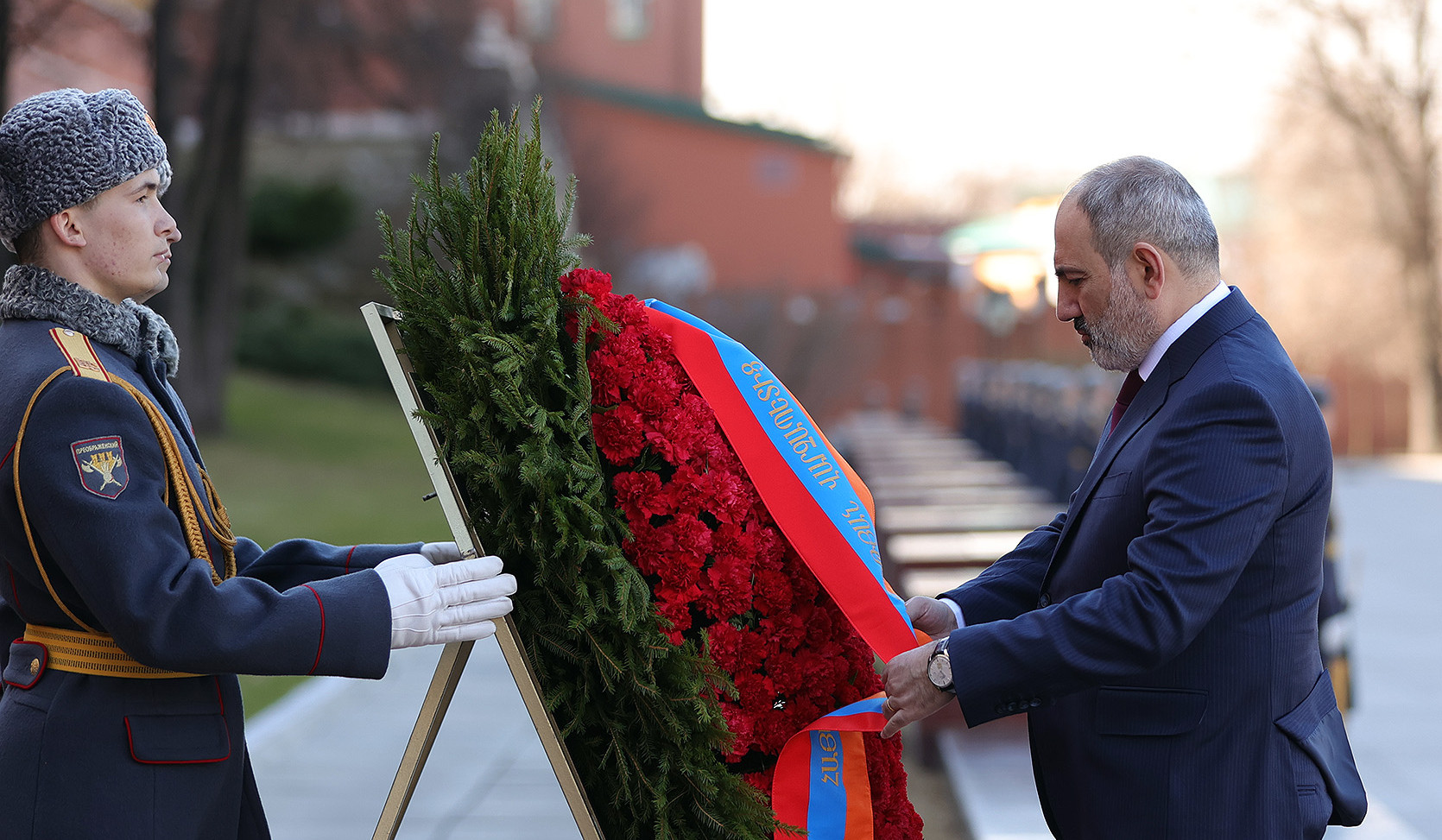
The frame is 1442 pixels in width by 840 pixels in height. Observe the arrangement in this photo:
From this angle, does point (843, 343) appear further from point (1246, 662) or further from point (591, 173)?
point (1246, 662)

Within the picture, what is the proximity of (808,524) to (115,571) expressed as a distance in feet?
4.20

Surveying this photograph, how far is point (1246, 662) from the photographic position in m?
2.31

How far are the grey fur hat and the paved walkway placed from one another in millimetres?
3346

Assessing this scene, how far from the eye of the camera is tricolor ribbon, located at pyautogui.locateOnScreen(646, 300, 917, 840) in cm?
258

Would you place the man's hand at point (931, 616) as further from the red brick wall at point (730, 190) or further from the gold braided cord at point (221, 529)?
the red brick wall at point (730, 190)

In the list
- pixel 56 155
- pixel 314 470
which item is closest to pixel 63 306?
pixel 56 155

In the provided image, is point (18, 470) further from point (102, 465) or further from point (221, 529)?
point (221, 529)

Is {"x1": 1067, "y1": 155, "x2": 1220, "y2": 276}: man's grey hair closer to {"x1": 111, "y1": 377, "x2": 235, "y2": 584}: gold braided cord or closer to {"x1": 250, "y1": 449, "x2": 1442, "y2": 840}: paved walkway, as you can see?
{"x1": 111, "y1": 377, "x2": 235, "y2": 584}: gold braided cord

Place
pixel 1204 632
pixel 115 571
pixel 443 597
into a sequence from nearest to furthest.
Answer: pixel 115 571
pixel 443 597
pixel 1204 632

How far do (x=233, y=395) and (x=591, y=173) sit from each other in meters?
8.67

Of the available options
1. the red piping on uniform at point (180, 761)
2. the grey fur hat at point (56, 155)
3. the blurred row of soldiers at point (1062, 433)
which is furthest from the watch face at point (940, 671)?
the blurred row of soldiers at point (1062, 433)

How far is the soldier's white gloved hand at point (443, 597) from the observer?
2.16 meters

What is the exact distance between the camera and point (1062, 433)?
10641mm

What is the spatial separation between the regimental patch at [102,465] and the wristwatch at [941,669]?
1.48 metres
